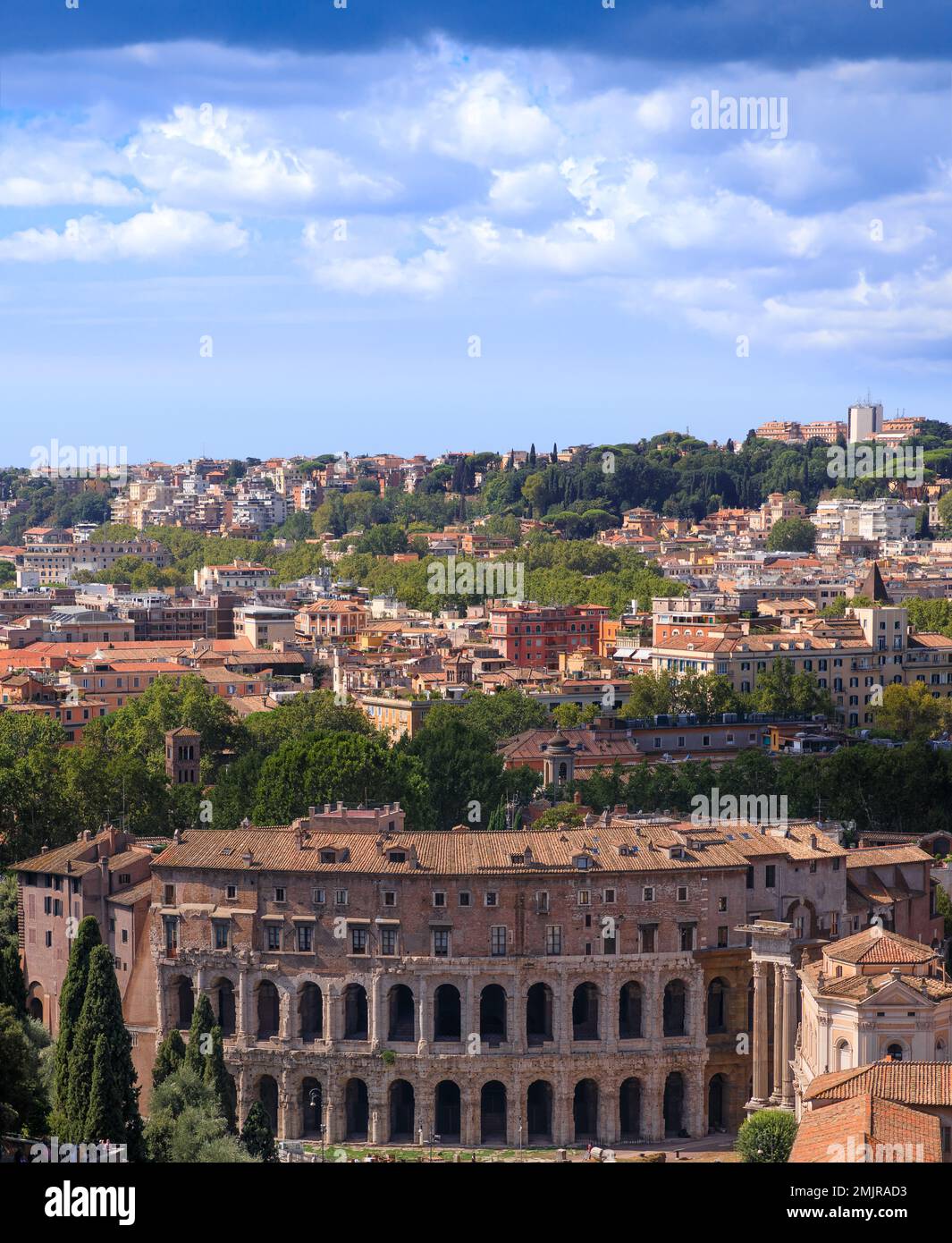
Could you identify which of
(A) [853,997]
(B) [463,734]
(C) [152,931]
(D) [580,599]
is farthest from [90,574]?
(A) [853,997]

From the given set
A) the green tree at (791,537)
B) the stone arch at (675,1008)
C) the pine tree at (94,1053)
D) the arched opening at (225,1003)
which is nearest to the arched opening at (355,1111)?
the arched opening at (225,1003)

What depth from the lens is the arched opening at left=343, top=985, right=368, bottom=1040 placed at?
4662 cm

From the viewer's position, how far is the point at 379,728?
3664 inches

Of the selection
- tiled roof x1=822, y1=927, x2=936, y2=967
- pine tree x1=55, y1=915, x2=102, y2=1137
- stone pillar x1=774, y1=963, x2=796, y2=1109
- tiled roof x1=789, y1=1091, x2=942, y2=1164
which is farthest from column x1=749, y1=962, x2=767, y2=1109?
pine tree x1=55, y1=915, x2=102, y2=1137

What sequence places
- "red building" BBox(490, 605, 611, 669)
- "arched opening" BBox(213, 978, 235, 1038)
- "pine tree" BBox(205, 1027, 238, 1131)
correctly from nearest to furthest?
"pine tree" BBox(205, 1027, 238, 1131), "arched opening" BBox(213, 978, 235, 1038), "red building" BBox(490, 605, 611, 669)

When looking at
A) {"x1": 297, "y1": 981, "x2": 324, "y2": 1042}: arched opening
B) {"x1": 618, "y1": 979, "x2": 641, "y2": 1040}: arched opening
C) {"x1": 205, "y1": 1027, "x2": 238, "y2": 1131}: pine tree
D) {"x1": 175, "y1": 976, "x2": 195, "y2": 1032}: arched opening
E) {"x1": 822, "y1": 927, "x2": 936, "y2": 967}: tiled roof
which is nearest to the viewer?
{"x1": 205, "y1": 1027, "x2": 238, "y2": 1131}: pine tree

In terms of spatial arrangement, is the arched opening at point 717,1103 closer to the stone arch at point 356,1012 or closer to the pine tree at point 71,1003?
the stone arch at point 356,1012

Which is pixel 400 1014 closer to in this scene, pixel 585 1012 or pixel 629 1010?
pixel 585 1012

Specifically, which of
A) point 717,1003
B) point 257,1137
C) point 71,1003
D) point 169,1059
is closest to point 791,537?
point 717,1003

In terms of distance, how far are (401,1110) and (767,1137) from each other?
10092 mm

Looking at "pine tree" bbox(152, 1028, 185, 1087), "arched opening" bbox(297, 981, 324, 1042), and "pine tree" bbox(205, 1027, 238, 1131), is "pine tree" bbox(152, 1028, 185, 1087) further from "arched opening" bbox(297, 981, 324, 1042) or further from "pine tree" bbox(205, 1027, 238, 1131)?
"arched opening" bbox(297, 981, 324, 1042)

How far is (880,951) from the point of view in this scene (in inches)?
1612
